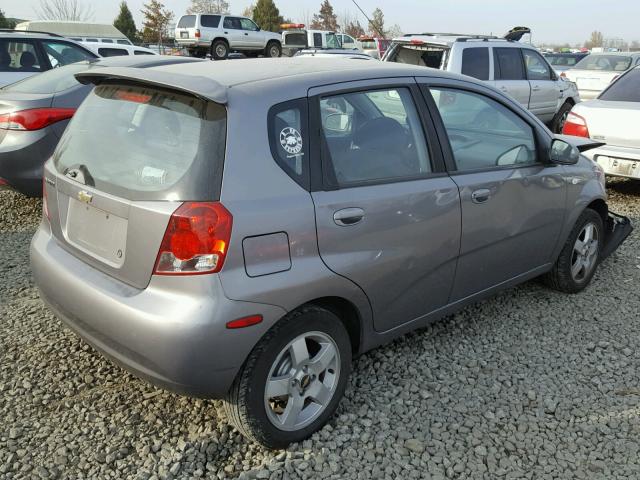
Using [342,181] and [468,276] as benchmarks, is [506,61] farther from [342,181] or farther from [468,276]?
[342,181]

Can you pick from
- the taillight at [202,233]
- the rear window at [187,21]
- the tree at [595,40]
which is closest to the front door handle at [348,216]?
the taillight at [202,233]

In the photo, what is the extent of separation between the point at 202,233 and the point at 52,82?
171 inches

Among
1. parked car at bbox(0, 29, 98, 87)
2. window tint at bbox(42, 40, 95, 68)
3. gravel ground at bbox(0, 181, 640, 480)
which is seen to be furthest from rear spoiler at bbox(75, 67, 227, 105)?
window tint at bbox(42, 40, 95, 68)

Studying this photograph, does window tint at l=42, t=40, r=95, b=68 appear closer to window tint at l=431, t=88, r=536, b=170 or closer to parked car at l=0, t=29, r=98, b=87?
parked car at l=0, t=29, r=98, b=87

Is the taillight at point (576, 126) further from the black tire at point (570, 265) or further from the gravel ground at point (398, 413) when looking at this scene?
the gravel ground at point (398, 413)

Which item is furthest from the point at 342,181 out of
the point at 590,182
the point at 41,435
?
the point at 590,182

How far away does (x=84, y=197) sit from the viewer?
2.57 metres

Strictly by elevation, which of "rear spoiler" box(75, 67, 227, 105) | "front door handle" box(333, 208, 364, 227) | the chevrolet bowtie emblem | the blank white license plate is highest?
"rear spoiler" box(75, 67, 227, 105)

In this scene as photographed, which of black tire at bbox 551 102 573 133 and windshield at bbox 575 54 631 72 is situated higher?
windshield at bbox 575 54 631 72

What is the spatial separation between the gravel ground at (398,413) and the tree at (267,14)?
47.4 meters

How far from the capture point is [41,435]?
2654 mm

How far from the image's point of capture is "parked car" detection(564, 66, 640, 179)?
627 cm

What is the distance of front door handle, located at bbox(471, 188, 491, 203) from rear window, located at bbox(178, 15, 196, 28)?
86.9 ft

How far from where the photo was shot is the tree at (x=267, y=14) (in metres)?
47.8
